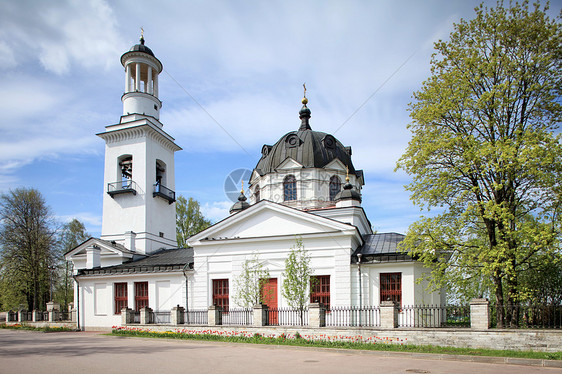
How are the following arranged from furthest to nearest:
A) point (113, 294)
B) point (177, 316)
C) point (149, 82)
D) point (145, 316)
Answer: point (149, 82) < point (113, 294) < point (145, 316) < point (177, 316)

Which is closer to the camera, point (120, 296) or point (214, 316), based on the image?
point (214, 316)

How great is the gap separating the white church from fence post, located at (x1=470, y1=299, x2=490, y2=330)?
5.61 meters

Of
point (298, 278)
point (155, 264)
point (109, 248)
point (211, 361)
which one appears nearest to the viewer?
point (211, 361)

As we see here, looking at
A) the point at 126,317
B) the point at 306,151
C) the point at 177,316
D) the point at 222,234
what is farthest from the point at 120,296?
the point at 306,151

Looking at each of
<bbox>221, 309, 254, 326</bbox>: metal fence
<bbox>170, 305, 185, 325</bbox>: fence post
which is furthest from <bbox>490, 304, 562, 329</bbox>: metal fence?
<bbox>170, 305, 185, 325</bbox>: fence post

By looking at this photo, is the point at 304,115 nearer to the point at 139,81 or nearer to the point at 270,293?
the point at 139,81

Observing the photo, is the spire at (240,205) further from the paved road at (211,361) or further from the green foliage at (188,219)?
the green foliage at (188,219)

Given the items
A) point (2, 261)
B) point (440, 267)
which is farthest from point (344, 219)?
point (2, 261)

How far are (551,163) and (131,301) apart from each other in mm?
23458

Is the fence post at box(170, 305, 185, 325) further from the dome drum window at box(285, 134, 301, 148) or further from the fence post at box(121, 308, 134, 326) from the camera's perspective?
the dome drum window at box(285, 134, 301, 148)

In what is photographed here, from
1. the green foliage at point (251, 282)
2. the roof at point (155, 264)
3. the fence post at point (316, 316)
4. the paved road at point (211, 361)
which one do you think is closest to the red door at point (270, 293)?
the green foliage at point (251, 282)

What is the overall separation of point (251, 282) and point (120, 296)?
31.5 ft

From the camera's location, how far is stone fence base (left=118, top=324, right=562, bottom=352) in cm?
1484

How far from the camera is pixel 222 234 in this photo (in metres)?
26.0
